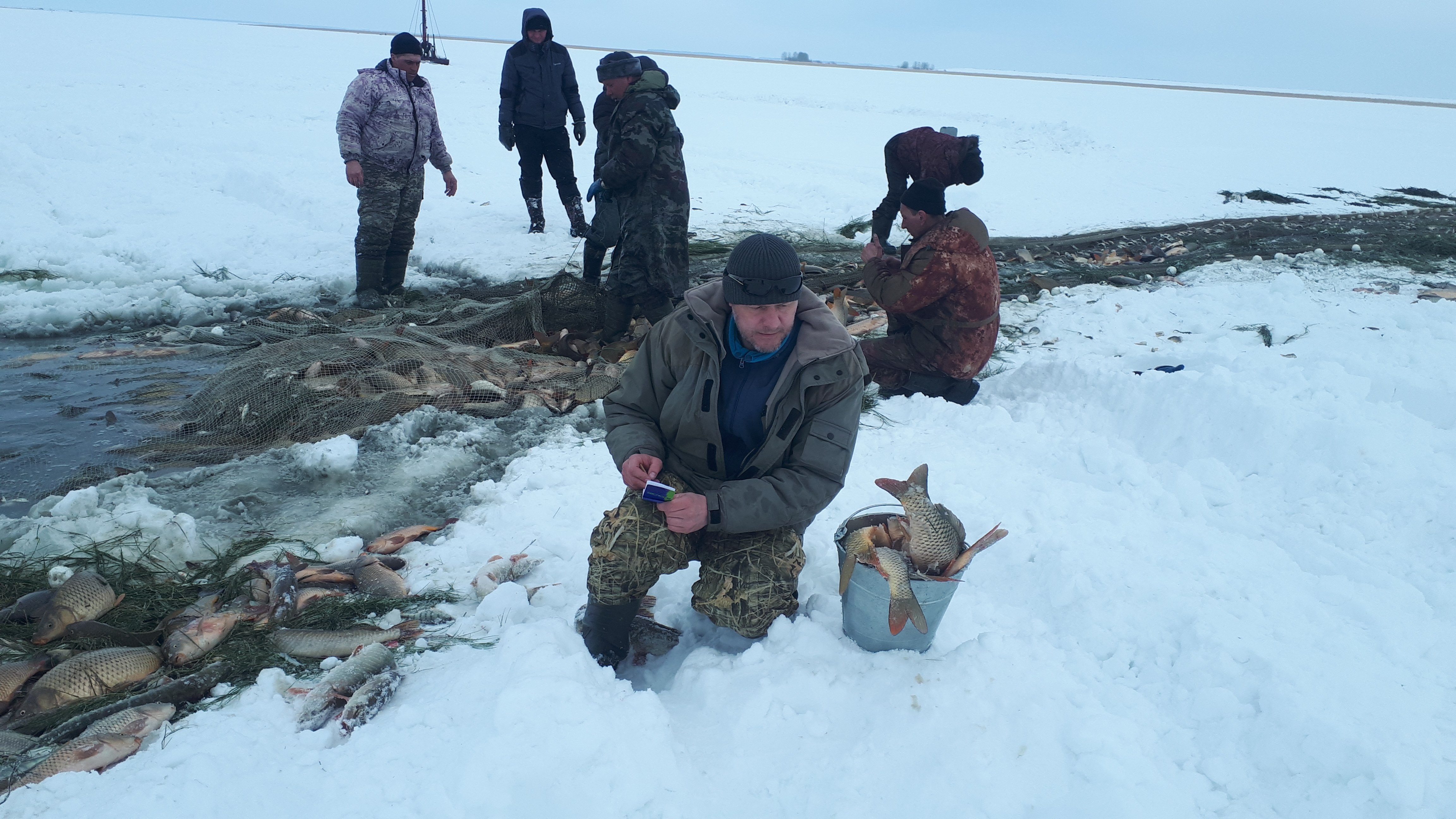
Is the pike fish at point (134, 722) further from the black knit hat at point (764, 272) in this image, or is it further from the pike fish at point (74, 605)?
the black knit hat at point (764, 272)

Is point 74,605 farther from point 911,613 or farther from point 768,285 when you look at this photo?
point 911,613

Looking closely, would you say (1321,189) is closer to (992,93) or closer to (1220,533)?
(1220,533)

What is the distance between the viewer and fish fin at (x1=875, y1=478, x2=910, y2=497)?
2605 mm

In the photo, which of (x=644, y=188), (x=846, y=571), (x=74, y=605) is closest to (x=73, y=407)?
(x=74, y=605)

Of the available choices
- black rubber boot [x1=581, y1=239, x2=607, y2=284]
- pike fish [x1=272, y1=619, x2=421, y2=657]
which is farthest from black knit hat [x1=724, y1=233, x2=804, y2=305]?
black rubber boot [x1=581, y1=239, x2=607, y2=284]

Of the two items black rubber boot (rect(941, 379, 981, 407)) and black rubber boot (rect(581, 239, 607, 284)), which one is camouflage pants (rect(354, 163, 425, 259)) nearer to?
black rubber boot (rect(581, 239, 607, 284))

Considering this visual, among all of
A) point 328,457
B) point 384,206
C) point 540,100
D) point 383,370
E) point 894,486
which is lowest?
point 328,457

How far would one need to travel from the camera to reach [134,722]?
7.25ft

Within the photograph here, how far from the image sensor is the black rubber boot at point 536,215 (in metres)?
8.58

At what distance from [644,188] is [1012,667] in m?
4.11

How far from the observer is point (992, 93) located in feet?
118

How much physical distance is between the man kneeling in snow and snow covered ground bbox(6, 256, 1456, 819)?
0.69 feet

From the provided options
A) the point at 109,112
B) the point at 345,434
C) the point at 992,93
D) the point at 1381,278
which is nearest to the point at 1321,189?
the point at 1381,278

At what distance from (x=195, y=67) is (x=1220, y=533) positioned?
23.2m
